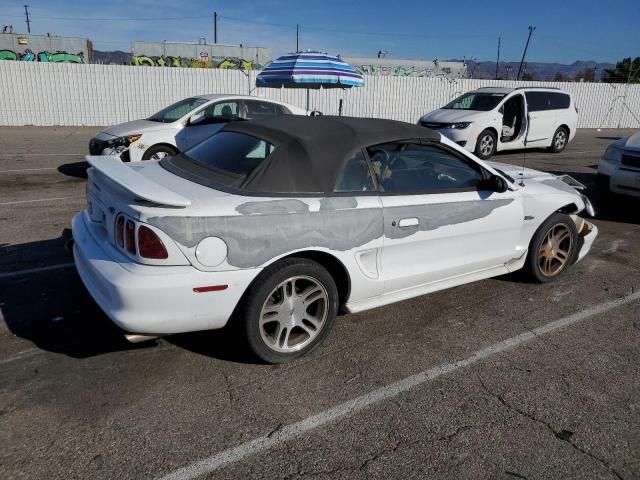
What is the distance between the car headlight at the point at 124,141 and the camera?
908 cm

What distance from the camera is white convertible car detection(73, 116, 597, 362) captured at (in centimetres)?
306

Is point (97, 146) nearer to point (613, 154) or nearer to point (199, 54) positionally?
point (613, 154)

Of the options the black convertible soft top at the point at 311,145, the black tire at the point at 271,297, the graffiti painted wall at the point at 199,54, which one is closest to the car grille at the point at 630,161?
the black convertible soft top at the point at 311,145

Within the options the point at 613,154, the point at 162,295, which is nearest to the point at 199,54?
the point at 613,154

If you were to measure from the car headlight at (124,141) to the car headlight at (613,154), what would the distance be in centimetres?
759

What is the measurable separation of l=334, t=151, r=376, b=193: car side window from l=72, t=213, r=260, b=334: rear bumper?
2.95ft

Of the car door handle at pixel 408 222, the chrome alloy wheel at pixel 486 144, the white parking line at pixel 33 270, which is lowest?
the white parking line at pixel 33 270

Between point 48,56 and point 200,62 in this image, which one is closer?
point 48,56

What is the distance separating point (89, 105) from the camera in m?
19.3

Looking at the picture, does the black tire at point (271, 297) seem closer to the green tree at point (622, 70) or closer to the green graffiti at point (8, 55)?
the green graffiti at point (8, 55)

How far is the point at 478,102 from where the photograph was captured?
13.7m

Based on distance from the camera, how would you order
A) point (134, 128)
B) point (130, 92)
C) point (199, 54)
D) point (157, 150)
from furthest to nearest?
point (199, 54) < point (130, 92) < point (134, 128) < point (157, 150)

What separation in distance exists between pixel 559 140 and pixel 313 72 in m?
8.68

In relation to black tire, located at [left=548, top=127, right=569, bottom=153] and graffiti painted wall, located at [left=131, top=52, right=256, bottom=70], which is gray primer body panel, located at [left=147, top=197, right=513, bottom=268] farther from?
graffiti painted wall, located at [left=131, top=52, right=256, bottom=70]
